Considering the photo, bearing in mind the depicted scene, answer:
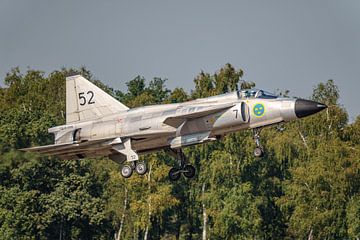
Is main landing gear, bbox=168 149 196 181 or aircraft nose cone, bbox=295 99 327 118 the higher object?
aircraft nose cone, bbox=295 99 327 118

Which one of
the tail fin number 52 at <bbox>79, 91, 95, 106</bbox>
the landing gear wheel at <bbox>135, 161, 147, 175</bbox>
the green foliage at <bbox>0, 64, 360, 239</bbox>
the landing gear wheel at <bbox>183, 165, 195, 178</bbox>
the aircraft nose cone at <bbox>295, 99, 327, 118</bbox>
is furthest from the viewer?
the green foliage at <bbox>0, 64, 360, 239</bbox>

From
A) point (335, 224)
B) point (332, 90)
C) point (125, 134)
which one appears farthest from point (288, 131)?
point (125, 134)

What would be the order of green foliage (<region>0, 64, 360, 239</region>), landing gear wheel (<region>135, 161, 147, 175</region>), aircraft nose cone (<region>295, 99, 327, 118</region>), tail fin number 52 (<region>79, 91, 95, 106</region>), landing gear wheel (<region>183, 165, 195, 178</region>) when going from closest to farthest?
aircraft nose cone (<region>295, 99, 327, 118</region>) → landing gear wheel (<region>135, 161, 147, 175</region>) → landing gear wheel (<region>183, 165, 195, 178</region>) → tail fin number 52 (<region>79, 91, 95, 106</region>) → green foliage (<region>0, 64, 360, 239</region>)

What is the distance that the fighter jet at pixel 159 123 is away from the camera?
36.2 metres

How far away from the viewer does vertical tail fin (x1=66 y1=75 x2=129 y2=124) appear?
3950 cm

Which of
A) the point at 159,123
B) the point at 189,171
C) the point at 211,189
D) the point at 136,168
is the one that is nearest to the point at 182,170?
the point at 189,171

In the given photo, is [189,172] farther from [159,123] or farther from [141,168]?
[159,123]

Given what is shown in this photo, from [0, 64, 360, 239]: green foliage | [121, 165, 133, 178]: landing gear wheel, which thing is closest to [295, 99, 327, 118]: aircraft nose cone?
[121, 165, 133, 178]: landing gear wheel

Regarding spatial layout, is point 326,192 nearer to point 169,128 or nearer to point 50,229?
point 50,229

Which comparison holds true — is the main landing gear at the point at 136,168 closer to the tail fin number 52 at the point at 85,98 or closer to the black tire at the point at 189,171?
the black tire at the point at 189,171

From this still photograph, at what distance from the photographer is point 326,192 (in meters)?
57.5

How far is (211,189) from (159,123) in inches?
890

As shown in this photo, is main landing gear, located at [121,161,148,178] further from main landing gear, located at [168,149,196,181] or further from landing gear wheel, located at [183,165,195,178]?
landing gear wheel, located at [183,165,195,178]

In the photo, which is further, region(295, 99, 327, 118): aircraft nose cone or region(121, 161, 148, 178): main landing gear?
region(121, 161, 148, 178): main landing gear
